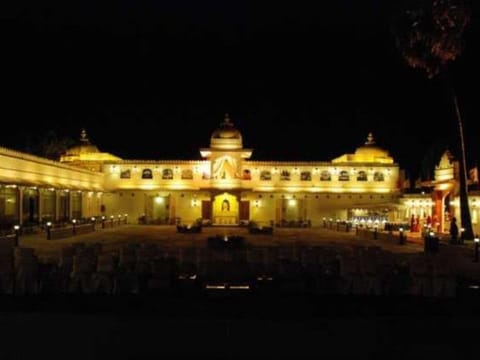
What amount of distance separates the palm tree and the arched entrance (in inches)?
1176

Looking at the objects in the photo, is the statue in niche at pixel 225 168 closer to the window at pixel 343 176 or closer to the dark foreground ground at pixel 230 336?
the window at pixel 343 176

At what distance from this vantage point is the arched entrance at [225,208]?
6406 centimetres

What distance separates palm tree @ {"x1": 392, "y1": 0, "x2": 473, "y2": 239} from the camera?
3453cm

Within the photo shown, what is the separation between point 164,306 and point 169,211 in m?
50.5

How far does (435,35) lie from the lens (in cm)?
3512

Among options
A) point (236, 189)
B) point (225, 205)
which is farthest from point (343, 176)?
point (225, 205)

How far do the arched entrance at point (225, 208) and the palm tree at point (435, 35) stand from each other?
29865mm

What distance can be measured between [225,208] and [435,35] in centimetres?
3391

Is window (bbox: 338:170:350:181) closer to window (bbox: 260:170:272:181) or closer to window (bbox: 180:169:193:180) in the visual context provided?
window (bbox: 260:170:272:181)

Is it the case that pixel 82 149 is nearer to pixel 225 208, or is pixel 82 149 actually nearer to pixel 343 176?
pixel 225 208

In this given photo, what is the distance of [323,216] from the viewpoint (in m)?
63.6

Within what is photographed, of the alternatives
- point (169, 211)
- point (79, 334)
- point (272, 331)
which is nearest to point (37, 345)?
point (79, 334)

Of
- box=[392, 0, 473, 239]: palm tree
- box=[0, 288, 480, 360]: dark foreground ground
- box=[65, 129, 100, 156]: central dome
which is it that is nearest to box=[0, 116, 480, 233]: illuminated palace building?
box=[65, 129, 100, 156]: central dome

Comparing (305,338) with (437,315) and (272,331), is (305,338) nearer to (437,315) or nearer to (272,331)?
(272,331)
